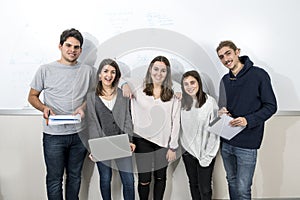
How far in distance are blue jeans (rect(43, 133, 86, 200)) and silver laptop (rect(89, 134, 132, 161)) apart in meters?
0.15

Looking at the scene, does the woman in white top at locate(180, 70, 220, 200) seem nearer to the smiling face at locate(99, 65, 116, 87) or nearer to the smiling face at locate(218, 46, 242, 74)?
the smiling face at locate(218, 46, 242, 74)

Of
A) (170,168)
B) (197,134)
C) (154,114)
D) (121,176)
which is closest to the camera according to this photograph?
(154,114)

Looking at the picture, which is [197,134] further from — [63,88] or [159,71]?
[63,88]

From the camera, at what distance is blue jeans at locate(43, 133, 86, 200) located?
1882 millimetres

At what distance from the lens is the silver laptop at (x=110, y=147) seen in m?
1.74

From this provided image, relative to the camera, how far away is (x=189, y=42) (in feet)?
6.56

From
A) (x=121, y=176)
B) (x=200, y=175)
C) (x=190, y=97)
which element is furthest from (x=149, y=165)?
(x=190, y=97)

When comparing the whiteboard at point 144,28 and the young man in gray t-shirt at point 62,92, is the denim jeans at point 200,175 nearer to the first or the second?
the whiteboard at point 144,28

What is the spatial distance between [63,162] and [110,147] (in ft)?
1.21

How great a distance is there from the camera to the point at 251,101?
176cm

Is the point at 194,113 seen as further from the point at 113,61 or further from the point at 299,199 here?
the point at 299,199

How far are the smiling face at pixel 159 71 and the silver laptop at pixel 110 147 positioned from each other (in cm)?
36

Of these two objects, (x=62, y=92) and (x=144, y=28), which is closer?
(x=62, y=92)

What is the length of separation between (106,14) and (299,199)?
72.7 inches
